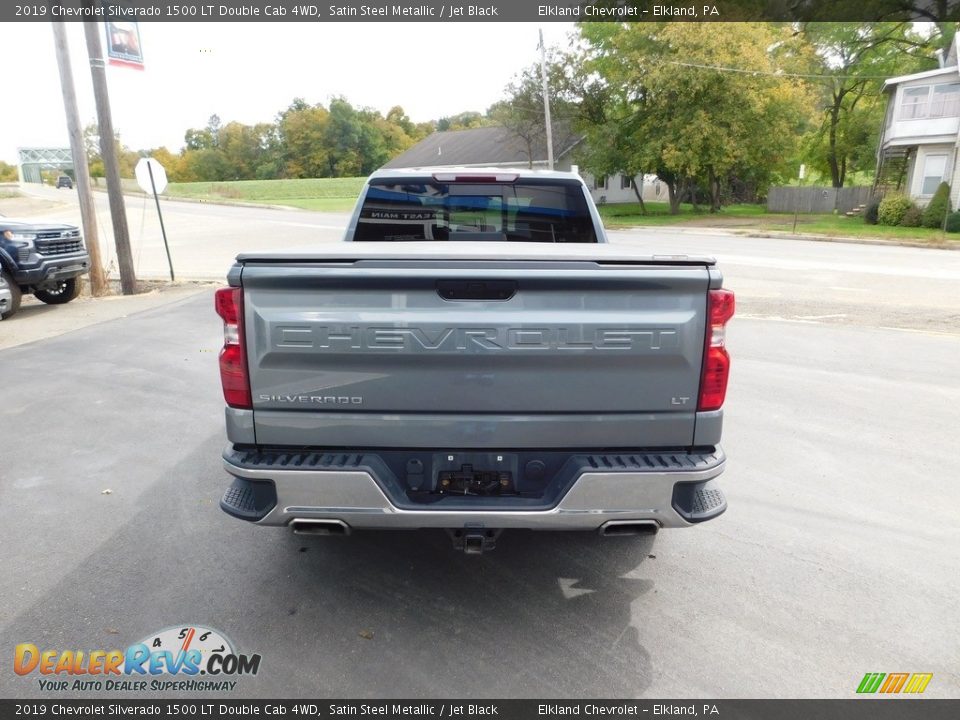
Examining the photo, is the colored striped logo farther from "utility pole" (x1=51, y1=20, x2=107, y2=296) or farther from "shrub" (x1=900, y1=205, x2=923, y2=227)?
"shrub" (x1=900, y1=205, x2=923, y2=227)

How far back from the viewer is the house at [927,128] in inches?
1157

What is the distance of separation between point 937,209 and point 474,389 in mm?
30555

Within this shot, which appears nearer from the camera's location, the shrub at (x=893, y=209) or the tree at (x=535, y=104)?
the shrub at (x=893, y=209)

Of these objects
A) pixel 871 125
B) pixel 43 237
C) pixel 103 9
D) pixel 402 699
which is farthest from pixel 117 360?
pixel 871 125

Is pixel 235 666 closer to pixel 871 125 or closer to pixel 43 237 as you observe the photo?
pixel 43 237

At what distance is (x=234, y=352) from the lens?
8.55 ft

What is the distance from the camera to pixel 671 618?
3.04m

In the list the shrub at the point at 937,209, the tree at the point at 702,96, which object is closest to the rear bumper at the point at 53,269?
the tree at the point at 702,96

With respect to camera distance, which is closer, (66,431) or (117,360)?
(66,431)

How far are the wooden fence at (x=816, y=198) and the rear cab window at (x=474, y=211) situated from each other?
126 feet

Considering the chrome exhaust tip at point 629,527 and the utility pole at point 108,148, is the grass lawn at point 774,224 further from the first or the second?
the chrome exhaust tip at point 629,527

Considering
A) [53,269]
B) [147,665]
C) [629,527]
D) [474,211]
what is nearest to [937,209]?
[474,211]

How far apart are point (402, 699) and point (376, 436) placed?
3.37ft

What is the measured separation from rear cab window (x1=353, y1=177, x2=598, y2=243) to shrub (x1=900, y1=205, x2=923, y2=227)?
28.9 meters
